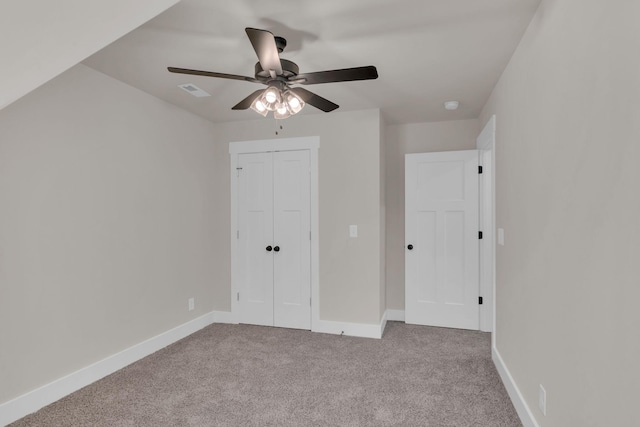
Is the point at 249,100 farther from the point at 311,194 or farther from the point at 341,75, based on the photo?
the point at 311,194

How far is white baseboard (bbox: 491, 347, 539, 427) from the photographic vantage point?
2074 millimetres

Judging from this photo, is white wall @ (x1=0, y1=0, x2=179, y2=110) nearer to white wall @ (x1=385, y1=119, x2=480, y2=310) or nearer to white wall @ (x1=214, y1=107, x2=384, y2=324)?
white wall @ (x1=214, y1=107, x2=384, y2=324)

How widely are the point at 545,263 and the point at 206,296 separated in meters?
3.47

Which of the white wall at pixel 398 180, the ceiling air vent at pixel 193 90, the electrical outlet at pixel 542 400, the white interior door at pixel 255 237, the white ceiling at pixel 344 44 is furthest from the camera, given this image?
the white wall at pixel 398 180

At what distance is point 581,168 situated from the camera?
1.44 meters

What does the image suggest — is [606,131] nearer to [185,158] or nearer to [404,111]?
[404,111]

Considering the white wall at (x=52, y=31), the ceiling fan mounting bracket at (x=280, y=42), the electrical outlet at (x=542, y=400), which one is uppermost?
the ceiling fan mounting bracket at (x=280, y=42)

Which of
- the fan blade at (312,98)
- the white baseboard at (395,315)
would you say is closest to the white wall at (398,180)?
the white baseboard at (395,315)

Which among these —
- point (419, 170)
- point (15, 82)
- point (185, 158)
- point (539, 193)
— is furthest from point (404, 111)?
point (15, 82)

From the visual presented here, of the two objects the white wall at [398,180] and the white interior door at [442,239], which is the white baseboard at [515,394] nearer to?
the white interior door at [442,239]

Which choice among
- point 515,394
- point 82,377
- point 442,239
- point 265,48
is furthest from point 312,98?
point 82,377

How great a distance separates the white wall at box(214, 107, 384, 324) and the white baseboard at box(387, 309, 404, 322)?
713 mm

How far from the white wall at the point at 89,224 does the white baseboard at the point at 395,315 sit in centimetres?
229

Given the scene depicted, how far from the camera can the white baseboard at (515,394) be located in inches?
81.7
